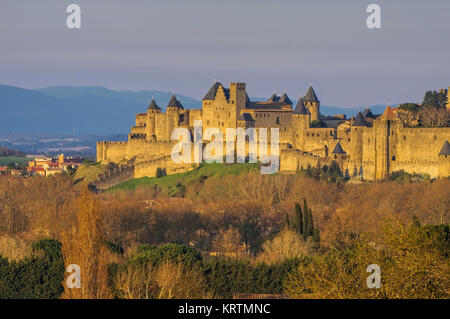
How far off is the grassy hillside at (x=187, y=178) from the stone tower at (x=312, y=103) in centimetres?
788

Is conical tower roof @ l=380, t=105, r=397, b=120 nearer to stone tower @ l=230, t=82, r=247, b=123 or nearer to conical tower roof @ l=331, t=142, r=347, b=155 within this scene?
conical tower roof @ l=331, t=142, r=347, b=155

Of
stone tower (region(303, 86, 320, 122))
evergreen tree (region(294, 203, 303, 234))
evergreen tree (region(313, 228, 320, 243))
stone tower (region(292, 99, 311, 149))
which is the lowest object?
evergreen tree (region(313, 228, 320, 243))

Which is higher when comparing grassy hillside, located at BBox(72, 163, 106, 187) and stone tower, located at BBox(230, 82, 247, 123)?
stone tower, located at BBox(230, 82, 247, 123)

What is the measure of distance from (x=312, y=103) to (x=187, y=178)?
41.2 feet

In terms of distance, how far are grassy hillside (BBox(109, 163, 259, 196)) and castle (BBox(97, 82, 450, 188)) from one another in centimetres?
106

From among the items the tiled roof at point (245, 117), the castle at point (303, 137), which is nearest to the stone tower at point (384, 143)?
the castle at point (303, 137)

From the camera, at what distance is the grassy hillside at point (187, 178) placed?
9094 centimetres

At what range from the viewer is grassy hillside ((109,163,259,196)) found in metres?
90.9

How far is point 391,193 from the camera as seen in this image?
77.5 meters

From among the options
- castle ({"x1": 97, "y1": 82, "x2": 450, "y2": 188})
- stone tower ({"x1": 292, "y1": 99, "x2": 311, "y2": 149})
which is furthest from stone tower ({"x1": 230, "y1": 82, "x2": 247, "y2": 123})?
stone tower ({"x1": 292, "y1": 99, "x2": 311, "y2": 149})

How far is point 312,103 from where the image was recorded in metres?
95.1

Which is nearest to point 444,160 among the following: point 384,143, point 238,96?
point 384,143

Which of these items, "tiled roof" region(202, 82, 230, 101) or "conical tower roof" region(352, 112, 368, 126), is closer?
"conical tower roof" region(352, 112, 368, 126)
